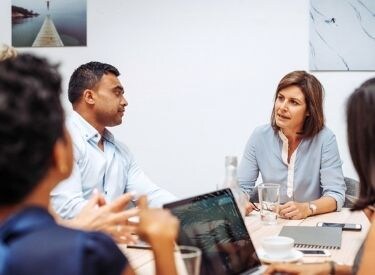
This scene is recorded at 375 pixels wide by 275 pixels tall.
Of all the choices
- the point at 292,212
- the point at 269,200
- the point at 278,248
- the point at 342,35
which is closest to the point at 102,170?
the point at 269,200

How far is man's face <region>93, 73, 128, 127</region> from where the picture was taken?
2.52 meters

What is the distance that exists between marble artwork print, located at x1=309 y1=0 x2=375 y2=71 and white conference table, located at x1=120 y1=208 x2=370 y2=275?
1.13m

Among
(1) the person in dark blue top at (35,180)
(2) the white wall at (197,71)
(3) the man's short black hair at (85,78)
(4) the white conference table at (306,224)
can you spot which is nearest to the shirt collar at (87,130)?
(3) the man's short black hair at (85,78)

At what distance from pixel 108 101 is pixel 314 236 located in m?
1.24

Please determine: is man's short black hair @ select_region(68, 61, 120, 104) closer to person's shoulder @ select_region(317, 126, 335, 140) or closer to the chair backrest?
person's shoulder @ select_region(317, 126, 335, 140)

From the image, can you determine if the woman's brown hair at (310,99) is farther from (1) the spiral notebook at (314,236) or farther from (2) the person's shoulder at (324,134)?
(1) the spiral notebook at (314,236)

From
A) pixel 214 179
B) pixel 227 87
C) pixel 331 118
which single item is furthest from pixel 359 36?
pixel 214 179

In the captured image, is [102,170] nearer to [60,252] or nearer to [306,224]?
[306,224]

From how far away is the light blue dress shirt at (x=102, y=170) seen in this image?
2.29m

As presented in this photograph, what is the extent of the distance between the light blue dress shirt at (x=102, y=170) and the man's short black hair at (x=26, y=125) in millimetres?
1281

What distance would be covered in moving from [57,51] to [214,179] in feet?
4.94

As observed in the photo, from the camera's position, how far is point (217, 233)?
136 cm

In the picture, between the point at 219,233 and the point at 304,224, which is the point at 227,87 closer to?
the point at 304,224

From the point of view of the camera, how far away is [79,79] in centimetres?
254
